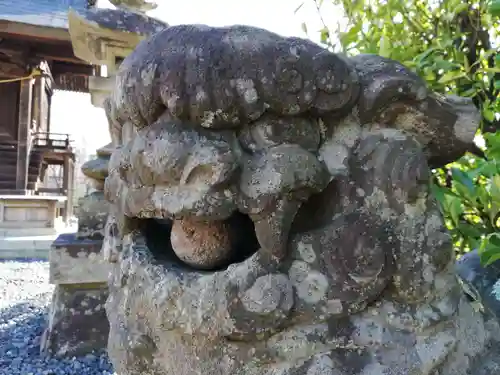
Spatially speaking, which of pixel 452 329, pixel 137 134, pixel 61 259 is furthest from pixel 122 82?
pixel 61 259

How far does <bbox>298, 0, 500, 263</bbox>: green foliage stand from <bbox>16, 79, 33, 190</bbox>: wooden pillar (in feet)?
22.4

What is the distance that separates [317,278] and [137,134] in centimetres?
31

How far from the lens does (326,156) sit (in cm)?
67

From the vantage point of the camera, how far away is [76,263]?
1.99 metres

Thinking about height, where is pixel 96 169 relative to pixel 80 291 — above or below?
above

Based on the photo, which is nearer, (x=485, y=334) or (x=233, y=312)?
(x=233, y=312)

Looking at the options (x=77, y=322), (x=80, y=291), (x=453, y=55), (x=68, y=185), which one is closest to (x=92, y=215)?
(x=80, y=291)

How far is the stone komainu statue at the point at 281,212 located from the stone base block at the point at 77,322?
1.45m

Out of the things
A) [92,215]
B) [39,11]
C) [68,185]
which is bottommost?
[68,185]

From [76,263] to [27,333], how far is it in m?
0.74

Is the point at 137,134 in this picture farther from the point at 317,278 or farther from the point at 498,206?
the point at 498,206

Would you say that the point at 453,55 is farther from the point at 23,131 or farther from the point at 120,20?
the point at 23,131

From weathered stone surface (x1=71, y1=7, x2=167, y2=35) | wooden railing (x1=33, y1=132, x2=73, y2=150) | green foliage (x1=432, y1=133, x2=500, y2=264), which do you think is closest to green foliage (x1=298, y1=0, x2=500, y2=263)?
green foliage (x1=432, y1=133, x2=500, y2=264)

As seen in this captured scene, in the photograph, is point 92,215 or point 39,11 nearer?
point 92,215
